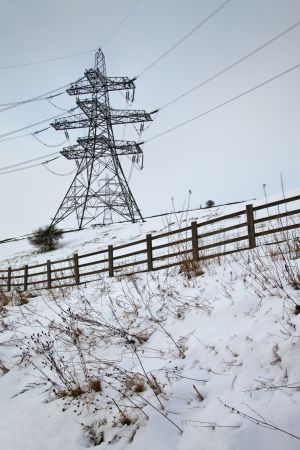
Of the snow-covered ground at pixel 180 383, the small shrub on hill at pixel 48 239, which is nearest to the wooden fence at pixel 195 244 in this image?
the snow-covered ground at pixel 180 383

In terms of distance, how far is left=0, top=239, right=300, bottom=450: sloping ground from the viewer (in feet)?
7.03

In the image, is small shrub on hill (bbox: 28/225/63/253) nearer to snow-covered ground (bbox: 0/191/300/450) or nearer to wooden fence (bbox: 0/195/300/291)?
wooden fence (bbox: 0/195/300/291)

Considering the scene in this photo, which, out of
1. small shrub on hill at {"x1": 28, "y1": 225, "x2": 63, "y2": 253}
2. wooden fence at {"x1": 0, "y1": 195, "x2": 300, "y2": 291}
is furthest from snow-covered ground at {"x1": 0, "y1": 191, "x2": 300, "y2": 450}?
small shrub on hill at {"x1": 28, "y1": 225, "x2": 63, "y2": 253}

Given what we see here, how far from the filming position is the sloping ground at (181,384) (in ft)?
7.03

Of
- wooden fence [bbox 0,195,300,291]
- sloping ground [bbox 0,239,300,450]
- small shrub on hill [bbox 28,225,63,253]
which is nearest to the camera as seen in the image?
sloping ground [bbox 0,239,300,450]

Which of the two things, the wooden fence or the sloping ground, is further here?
the wooden fence

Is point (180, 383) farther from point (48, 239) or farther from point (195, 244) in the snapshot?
point (48, 239)

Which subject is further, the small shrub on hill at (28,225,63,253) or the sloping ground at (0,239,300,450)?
the small shrub on hill at (28,225,63,253)

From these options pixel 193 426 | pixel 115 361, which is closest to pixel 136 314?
pixel 115 361

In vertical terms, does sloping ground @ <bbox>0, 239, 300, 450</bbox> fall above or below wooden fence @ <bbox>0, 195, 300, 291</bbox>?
below

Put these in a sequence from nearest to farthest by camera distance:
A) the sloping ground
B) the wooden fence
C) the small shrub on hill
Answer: the sloping ground, the wooden fence, the small shrub on hill

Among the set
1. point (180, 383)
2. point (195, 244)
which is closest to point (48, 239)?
point (195, 244)

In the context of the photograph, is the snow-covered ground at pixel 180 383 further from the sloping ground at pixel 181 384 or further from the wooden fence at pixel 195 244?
the wooden fence at pixel 195 244

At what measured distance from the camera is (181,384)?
2.79 metres
